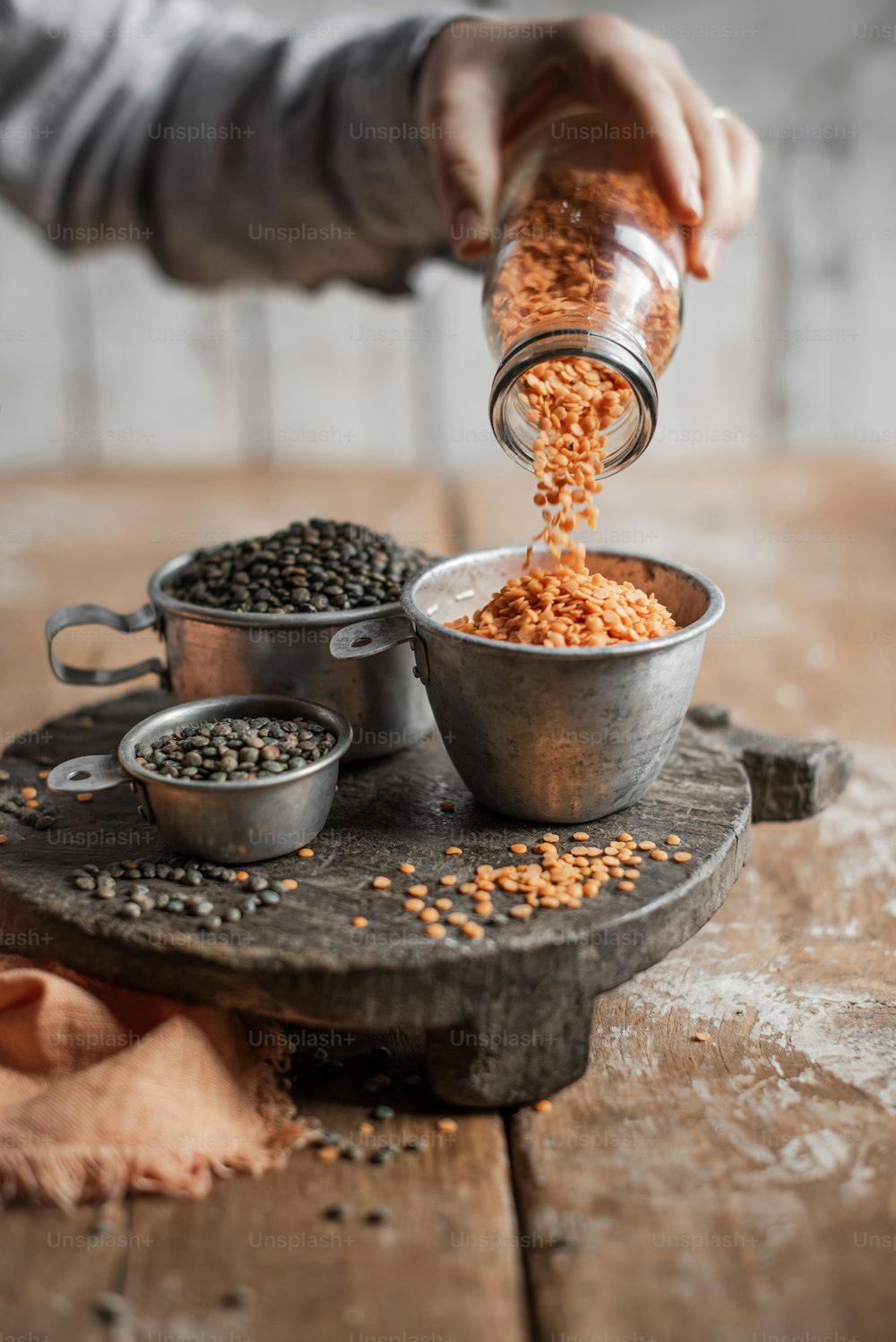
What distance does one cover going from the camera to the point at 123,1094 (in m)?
1.14

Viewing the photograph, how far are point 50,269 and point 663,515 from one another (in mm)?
2453

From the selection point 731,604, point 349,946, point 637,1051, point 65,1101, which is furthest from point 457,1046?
point 731,604

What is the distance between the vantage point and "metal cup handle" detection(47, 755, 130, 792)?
1.34 meters

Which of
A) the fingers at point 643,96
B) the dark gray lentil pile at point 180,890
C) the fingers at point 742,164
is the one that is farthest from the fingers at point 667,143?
the dark gray lentil pile at point 180,890

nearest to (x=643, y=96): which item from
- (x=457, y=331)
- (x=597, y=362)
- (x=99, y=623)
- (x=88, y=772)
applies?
(x=597, y=362)

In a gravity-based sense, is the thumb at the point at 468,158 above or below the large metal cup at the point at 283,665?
above

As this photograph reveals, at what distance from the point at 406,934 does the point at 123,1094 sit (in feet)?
1.00

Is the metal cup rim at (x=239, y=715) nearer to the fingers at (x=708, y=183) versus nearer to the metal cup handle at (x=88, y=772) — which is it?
the metal cup handle at (x=88, y=772)

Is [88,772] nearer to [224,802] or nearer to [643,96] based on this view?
[224,802]

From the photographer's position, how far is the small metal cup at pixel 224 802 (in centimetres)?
128

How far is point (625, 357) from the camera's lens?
4.30ft

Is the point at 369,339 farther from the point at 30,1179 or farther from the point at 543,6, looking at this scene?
the point at 30,1179

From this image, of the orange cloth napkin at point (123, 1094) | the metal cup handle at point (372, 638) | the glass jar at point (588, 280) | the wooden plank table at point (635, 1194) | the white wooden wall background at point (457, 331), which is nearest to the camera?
the wooden plank table at point (635, 1194)

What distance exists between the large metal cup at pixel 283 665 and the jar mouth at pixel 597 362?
26 centimetres
